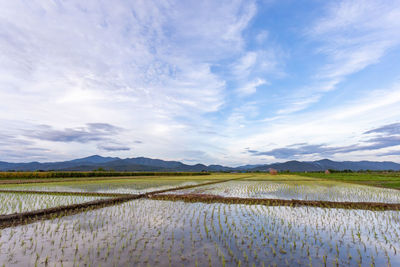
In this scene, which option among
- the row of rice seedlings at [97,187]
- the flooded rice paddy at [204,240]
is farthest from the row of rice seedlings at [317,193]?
the flooded rice paddy at [204,240]

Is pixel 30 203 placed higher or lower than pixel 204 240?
higher

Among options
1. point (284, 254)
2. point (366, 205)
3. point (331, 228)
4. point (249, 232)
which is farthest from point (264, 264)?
point (366, 205)

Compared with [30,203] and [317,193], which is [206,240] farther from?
[317,193]

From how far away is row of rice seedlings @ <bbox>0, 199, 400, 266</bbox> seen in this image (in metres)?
4.88

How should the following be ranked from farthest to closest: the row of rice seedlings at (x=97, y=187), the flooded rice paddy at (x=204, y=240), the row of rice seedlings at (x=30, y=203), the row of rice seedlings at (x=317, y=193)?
the row of rice seedlings at (x=97, y=187) < the row of rice seedlings at (x=317, y=193) < the row of rice seedlings at (x=30, y=203) < the flooded rice paddy at (x=204, y=240)

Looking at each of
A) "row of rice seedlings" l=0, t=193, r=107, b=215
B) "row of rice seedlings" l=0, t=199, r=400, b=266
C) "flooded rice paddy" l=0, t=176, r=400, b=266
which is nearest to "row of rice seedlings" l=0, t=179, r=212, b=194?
"row of rice seedlings" l=0, t=193, r=107, b=215

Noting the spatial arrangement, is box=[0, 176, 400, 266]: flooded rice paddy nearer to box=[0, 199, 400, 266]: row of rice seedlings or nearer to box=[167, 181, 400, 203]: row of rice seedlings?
box=[0, 199, 400, 266]: row of rice seedlings

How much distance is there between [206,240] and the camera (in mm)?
6066

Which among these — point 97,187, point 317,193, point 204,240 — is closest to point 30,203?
point 97,187

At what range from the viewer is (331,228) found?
7.39m

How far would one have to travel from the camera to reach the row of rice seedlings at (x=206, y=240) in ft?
16.0

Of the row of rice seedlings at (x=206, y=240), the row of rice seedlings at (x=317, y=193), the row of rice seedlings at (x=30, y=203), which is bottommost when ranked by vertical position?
the row of rice seedlings at (x=206, y=240)

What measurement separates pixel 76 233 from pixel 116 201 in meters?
6.25

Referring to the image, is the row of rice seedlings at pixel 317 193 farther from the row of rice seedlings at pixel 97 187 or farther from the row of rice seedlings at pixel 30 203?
the row of rice seedlings at pixel 30 203
